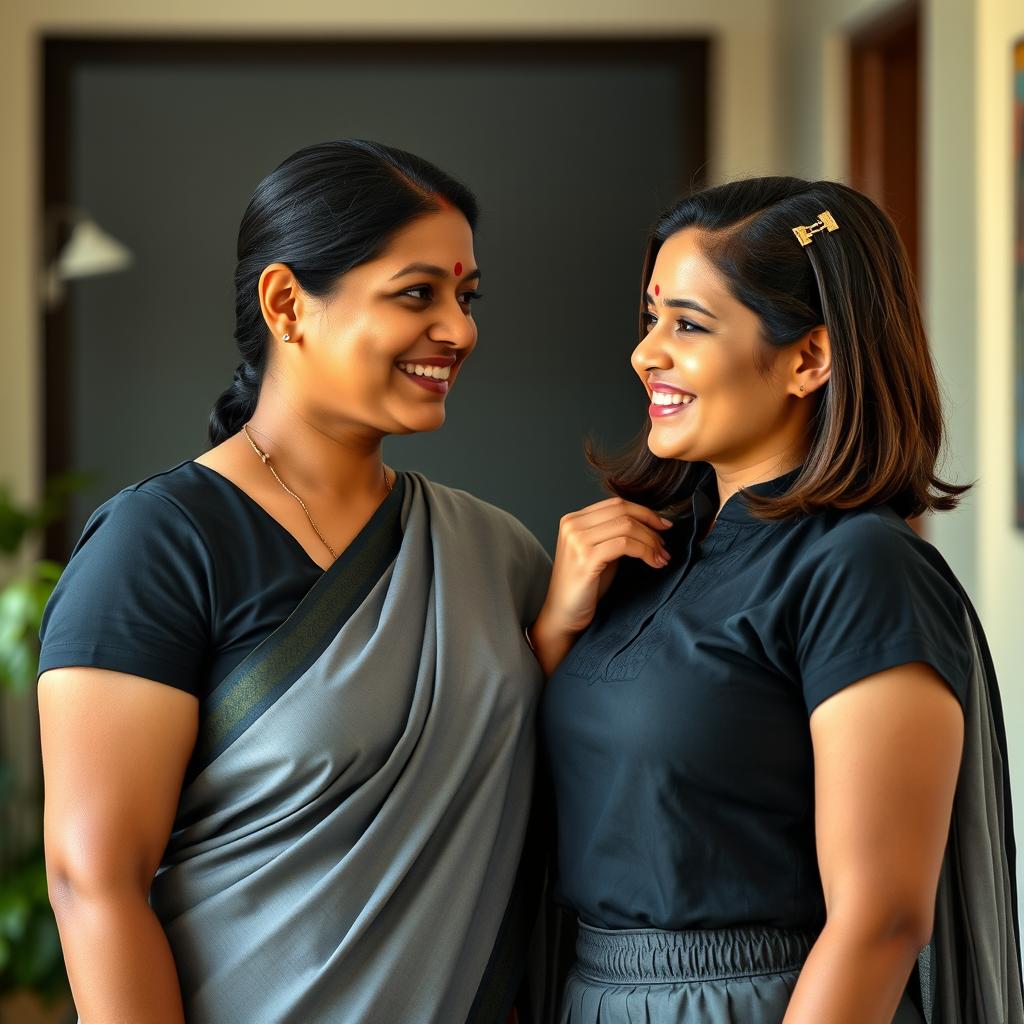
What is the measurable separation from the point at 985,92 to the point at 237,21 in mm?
2311

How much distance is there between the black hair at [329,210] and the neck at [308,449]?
9 centimetres

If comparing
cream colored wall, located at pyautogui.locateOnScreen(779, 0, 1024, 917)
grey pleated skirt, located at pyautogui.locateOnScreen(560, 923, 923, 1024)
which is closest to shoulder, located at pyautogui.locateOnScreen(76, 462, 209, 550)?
grey pleated skirt, located at pyautogui.locateOnScreen(560, 923, 923, 1024)

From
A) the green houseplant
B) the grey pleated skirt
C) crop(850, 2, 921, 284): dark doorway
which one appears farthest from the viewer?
crop(850, 2, 921, 284): dark doorway

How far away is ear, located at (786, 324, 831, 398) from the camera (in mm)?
1472

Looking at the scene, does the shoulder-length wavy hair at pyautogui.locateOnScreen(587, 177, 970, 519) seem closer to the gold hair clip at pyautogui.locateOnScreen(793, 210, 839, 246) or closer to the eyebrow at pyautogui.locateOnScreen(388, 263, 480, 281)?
the gold hair clip at pyautogui.locateOnScreen(793, 210, 839, 246)

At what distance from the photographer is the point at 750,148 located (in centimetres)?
425

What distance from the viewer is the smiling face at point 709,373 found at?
4.88 feet

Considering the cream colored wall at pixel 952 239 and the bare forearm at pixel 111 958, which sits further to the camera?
the cream colored wall at pixel 952 239

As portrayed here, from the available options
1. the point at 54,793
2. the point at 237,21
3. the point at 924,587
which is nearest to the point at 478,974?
the point at 54,793

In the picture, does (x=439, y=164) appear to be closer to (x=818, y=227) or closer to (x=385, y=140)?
(x=385, y=140)

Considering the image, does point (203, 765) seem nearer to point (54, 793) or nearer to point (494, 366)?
point (54, 793)

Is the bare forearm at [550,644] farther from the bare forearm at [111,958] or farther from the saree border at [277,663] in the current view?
the bare forearm at [111,958]

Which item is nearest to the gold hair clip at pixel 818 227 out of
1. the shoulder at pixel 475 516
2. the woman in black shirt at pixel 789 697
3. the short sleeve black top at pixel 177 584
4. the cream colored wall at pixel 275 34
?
the woman in black shirt at pixel 789 697

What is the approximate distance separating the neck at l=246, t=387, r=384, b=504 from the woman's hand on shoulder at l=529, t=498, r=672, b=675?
24 cm
